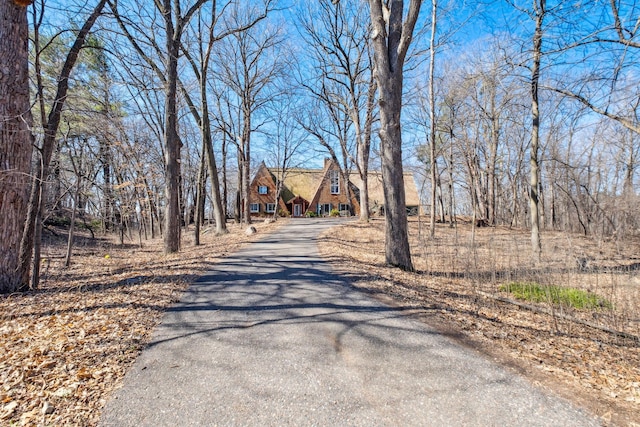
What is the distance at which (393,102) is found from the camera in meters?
7.30

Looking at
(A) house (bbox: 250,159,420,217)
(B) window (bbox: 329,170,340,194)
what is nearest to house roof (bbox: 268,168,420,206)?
(A) house (bbox: 250,159,420,217)

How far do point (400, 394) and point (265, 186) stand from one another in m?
36.5

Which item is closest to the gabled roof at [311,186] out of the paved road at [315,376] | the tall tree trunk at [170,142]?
the tall tree trunk at [170,142]

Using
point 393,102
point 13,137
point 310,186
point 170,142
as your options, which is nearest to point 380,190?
point 310,186

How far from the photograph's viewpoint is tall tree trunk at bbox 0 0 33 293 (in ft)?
16.7

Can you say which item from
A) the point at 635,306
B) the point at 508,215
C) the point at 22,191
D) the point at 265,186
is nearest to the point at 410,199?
the point at 508,215

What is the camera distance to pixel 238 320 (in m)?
4.18

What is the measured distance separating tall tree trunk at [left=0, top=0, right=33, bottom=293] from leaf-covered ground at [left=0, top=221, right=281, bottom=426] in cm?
74

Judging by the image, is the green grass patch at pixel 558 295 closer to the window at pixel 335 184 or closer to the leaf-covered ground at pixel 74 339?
the leaf-covered ground at pixel 74 339

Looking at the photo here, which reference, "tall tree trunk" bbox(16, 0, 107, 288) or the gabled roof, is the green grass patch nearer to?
"tall tree trunk" bbox(16, 0, 107, 288)

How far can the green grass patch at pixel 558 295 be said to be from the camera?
210 inches

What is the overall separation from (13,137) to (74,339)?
4071 millimetres

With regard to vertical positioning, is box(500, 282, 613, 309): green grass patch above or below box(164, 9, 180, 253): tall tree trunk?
below

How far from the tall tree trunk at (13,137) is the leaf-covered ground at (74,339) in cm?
74
